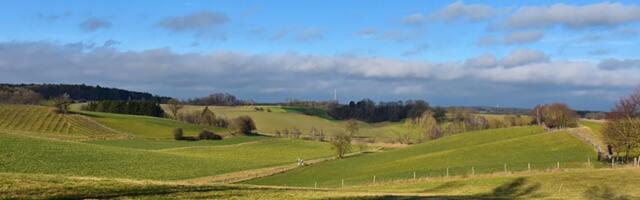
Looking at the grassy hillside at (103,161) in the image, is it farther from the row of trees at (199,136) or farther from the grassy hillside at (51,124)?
the row of trees at (199,136)

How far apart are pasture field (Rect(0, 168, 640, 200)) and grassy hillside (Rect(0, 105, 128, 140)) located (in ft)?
274

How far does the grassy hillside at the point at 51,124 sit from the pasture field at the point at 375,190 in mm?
83458

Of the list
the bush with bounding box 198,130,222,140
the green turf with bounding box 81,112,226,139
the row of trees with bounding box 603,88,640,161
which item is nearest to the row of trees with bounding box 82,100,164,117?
the green turf with bounding box 81,112,226,139

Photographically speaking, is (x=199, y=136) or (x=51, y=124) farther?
(x=199, y=136)

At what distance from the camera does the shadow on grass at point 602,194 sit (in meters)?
31.9

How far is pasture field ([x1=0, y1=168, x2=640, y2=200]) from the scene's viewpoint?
21639 mm

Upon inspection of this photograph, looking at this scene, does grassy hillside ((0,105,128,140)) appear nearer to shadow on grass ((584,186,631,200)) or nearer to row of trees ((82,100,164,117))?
row of trees ((82,100,164,117))

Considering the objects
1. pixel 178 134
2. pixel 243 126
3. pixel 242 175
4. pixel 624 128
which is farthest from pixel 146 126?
pixel 624 128

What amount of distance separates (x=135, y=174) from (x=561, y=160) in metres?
44.6

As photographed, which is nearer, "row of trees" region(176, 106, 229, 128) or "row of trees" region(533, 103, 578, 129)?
"row of trees" region(533, 103, 578, 129)

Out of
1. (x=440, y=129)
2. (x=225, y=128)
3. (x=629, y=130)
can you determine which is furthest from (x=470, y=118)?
(x=629, y=130)

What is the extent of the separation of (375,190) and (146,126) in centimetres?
11185

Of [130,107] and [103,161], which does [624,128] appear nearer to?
[103,161]

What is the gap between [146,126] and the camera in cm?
14325
